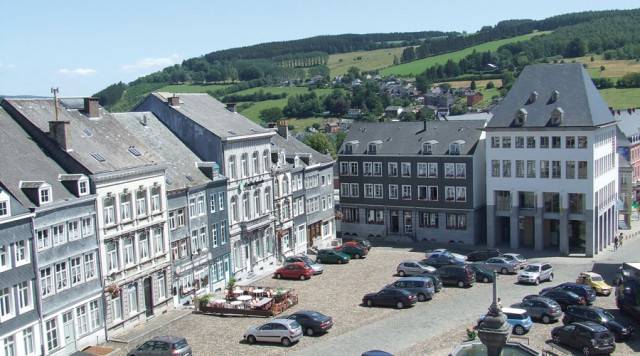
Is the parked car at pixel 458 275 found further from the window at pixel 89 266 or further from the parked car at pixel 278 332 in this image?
the window at pixel 89 266

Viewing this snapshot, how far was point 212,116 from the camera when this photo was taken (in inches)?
2534

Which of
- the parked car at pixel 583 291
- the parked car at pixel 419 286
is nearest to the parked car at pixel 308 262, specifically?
the parked car at pixel 419 286

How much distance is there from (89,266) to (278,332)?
11.9 meters

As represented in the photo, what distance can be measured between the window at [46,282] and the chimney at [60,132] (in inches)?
336

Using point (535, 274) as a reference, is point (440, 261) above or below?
below

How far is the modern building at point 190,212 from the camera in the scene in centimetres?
5325

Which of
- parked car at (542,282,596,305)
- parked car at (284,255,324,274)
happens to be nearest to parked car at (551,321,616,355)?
parked car at (542,282,596,305)

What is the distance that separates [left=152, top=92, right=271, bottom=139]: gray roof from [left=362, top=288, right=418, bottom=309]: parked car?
18149 millimetres

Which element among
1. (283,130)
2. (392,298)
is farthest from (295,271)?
(283,130)

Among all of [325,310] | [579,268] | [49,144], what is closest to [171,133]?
[49,144]

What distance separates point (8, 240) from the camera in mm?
37312

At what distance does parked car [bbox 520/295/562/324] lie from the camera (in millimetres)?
46000

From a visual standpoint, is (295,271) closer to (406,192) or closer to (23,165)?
(406,192)

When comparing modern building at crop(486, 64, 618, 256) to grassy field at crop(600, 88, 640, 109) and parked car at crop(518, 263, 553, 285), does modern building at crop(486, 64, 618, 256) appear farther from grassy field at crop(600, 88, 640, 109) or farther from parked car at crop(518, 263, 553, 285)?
grassy field at crop(600, 88, 640, 109)
